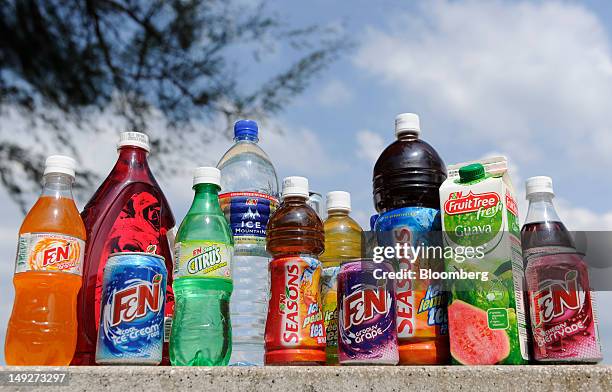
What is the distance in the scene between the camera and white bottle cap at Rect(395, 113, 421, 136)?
119 cm

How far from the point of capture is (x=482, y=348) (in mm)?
920

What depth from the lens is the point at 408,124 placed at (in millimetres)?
1194

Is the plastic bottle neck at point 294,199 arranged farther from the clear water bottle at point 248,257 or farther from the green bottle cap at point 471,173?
the green bottle cap at point 471,173

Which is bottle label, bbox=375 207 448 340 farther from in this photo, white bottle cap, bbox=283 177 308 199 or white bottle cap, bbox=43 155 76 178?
white bottle cap, bbox=43 155 76 178

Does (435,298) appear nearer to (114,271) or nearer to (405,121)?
(405,121)

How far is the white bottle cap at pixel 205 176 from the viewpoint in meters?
1.09

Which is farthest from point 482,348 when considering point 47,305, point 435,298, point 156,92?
point 156,92

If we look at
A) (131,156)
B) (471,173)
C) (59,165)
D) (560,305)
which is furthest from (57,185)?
(560,305)

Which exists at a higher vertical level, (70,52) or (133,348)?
(70,52)

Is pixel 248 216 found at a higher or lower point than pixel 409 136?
lower

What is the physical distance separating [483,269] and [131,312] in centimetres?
57

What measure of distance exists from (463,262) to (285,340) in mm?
323

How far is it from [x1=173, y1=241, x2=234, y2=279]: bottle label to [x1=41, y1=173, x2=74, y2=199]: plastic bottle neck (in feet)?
0.82

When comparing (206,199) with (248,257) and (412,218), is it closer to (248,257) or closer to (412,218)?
(248,257)
